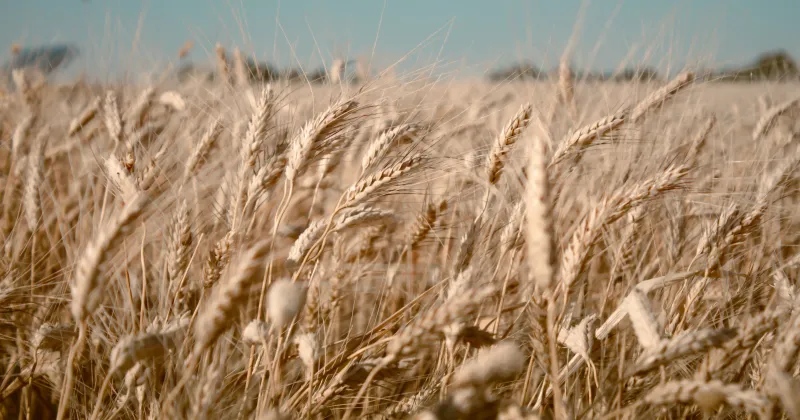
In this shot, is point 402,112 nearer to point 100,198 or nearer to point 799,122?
point 100,198

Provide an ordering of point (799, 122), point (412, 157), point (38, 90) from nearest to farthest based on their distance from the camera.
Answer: point (412, 157), point (38, 90), point (799, 122)

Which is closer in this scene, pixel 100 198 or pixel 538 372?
pixel 538 372

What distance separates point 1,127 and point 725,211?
3.16 m

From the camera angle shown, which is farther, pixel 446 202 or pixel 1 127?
pixel 1 127

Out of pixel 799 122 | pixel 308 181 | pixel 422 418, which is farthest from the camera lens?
pixel 799 122

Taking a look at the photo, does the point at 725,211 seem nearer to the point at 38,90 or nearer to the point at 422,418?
the point at 422,418

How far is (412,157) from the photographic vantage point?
1128 mm

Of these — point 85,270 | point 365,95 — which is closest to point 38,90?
point 365,95

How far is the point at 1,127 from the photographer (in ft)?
8.16

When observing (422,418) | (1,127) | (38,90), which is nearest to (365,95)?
(422,418)

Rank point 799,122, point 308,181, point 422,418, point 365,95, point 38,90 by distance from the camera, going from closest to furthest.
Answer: point 422,418 → point 365,95 → point 308,181 → point 38,90 → point 799,122

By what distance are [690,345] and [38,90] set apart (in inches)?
118

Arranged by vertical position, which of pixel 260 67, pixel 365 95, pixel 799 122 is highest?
pixel 260 67

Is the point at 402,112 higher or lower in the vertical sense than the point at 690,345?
higher
